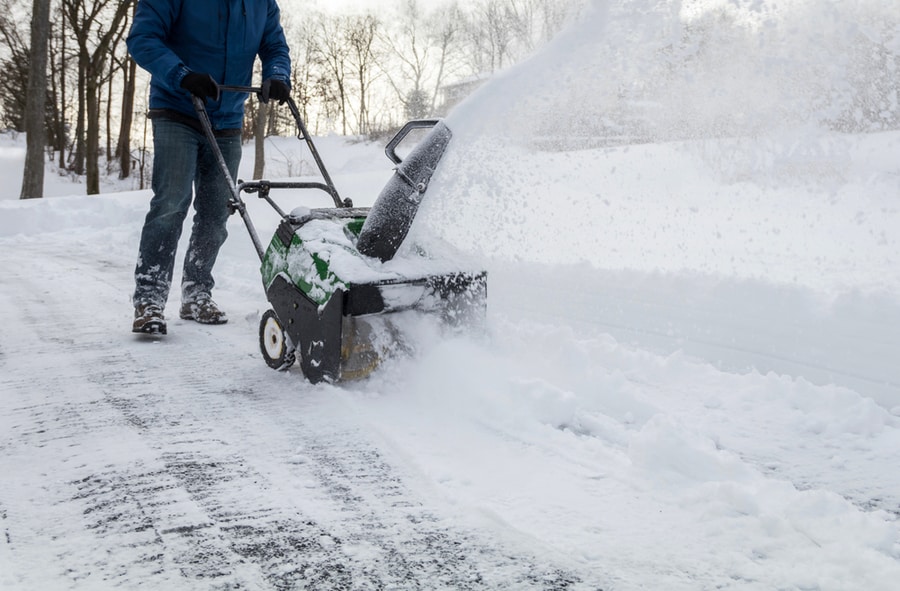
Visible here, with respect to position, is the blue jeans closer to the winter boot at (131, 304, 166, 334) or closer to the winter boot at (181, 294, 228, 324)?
the winter boot at (131, 304, 166, 334)

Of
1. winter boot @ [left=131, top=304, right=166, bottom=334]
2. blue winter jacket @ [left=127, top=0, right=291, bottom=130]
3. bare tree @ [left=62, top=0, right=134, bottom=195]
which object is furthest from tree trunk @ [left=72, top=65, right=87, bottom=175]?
winter boot @ [left=131, top=304, right=166, bottom=334]

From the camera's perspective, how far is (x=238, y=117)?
3660 millimetres

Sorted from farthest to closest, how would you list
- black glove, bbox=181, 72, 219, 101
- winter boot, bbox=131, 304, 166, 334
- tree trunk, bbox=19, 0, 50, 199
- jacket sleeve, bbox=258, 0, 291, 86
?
tree trunk, bbox=19, 0, 50, 199 < jacket sleeve, bbox=258, 0, 291, 86 < winter boot, bbox=131, 304, 166, 334 < black glove, bbox=181, 72, 219, 101

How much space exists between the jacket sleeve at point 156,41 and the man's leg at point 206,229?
0.48m

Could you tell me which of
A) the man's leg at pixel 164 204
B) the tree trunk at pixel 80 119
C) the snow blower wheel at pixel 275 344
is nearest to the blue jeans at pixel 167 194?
the man's leg at pixel 164 204

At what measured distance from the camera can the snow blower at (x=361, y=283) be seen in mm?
2477

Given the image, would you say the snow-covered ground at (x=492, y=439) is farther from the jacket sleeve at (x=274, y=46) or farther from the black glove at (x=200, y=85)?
the jacket sleeve at (x=274, y=46)

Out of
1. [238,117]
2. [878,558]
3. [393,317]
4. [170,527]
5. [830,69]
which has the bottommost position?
[170,527]

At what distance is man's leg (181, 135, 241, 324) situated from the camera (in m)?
3.67

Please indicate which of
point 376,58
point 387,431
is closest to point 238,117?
point 387,431

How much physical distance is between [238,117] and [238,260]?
92.9 inches

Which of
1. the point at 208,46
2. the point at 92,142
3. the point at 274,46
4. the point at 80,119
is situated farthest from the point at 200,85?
the point at 80,119

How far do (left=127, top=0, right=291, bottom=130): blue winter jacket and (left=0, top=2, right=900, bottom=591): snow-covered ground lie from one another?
1133mm

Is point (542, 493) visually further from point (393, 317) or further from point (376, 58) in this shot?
point (376, 58)
